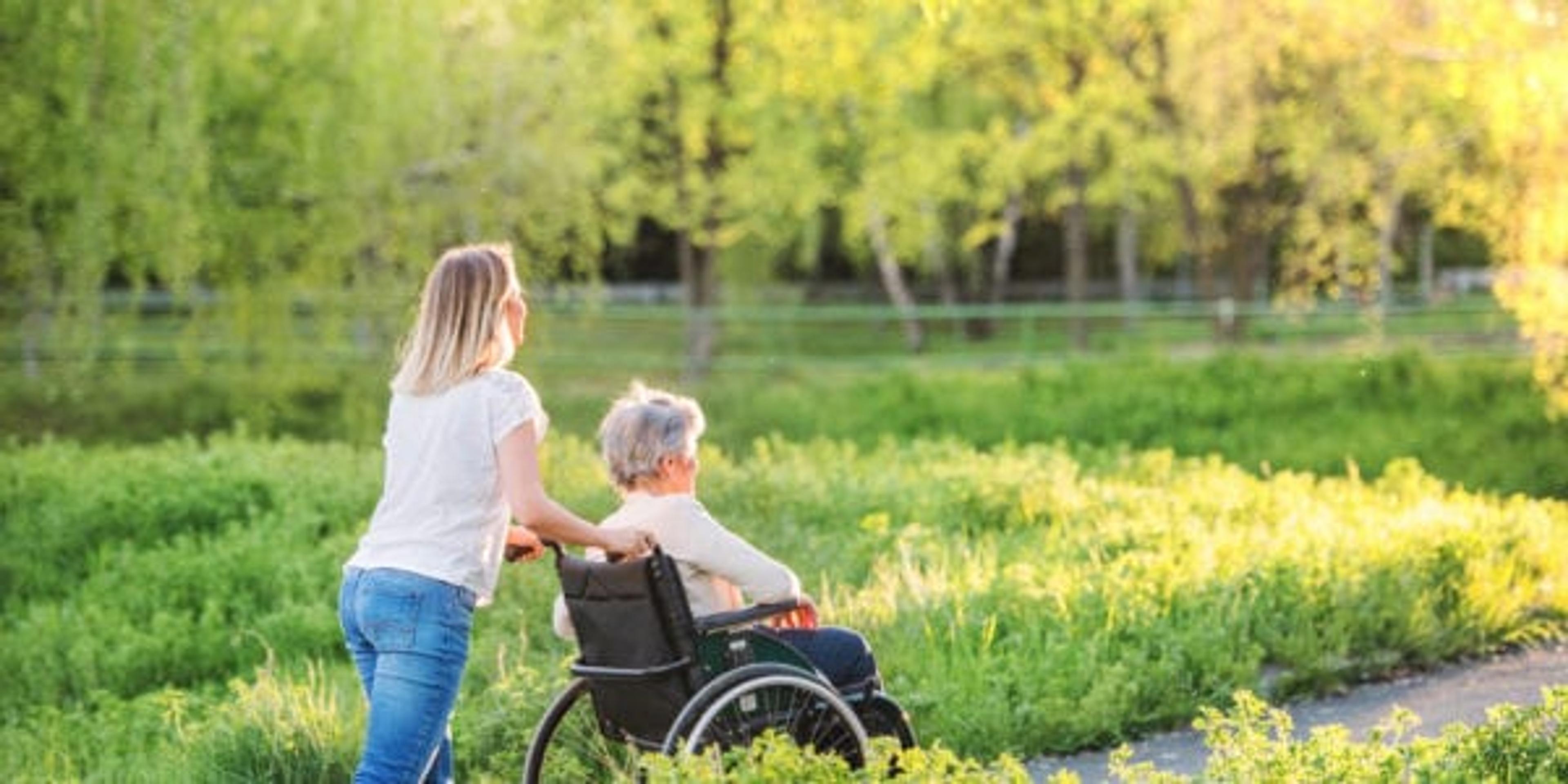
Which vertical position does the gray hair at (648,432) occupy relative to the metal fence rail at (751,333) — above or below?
above

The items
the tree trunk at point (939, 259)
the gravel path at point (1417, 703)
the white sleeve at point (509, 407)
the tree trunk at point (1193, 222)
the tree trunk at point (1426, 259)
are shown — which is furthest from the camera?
the tree trunk at point (1426, 259)

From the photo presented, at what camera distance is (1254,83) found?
2966 cm

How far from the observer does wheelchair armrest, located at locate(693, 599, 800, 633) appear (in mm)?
6281

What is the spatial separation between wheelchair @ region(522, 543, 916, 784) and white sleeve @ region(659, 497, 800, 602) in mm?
71

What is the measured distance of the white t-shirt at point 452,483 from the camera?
237 inches

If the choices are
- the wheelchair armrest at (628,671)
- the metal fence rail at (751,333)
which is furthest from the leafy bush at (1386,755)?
the metal fence rail at (751,333)

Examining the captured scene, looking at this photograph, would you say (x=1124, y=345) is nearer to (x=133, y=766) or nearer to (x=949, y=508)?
(x=949, y=508)

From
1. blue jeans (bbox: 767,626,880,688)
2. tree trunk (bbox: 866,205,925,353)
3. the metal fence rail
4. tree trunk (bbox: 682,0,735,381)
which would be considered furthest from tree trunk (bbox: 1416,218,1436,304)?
blue jeans (bbox: 767,626,880,688)

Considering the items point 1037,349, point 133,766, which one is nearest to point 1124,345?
point 1037,349

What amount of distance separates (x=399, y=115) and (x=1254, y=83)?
39.3 ft

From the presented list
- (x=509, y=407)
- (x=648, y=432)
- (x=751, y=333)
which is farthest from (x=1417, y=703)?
(x=751, y=333)

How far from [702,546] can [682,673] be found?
0.38 meters

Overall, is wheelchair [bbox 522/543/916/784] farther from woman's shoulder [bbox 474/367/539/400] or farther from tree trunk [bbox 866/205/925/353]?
tree trunk [bbox 866/205/925/353]

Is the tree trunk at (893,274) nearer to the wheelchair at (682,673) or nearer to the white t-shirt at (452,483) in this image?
the wheelchair at (682,673)
